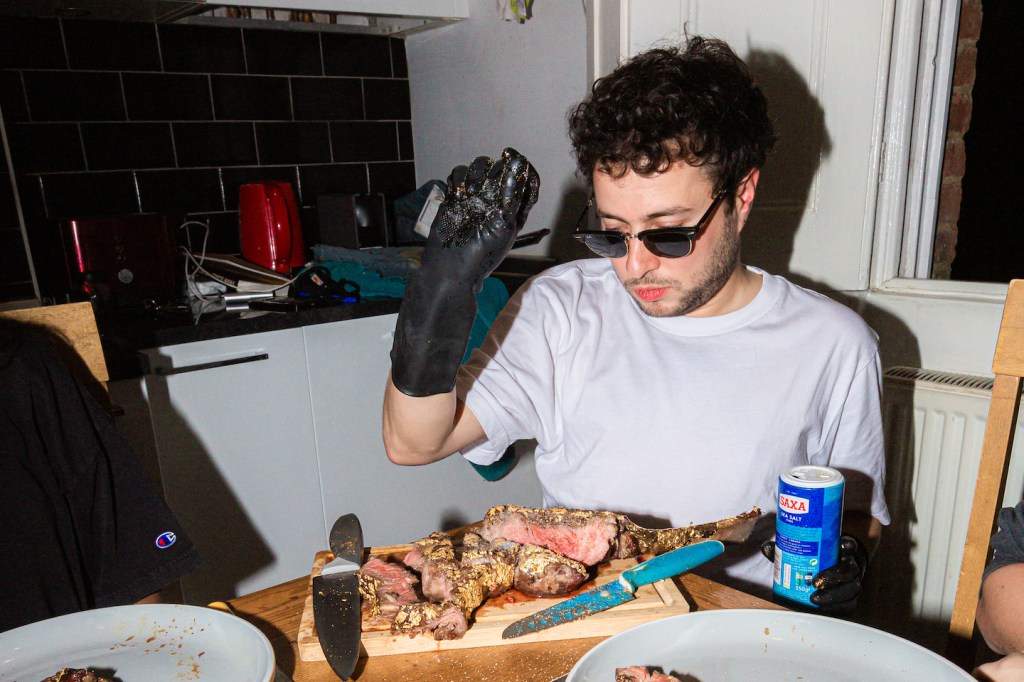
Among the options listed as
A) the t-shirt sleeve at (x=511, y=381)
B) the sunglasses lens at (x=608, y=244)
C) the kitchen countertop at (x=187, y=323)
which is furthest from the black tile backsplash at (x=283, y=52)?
the sunglasses lens at (x=608, y=244)

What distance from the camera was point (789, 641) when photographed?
2.09ft

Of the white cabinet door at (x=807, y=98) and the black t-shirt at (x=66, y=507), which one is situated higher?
the white cabinet door at (x=807, y=98)

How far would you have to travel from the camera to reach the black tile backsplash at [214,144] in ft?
7.43

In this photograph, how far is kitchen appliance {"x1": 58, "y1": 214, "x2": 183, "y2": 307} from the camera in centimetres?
189

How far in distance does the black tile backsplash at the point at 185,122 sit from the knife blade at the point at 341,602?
1450 mm

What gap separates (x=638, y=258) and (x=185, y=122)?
1.83 meters

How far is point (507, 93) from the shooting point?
2322 mm

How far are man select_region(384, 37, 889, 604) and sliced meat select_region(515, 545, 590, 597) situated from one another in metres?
0.30

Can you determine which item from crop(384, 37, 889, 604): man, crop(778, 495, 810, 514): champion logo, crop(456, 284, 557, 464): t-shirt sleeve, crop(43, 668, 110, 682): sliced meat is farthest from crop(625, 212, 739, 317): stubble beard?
crop(43, 668, 110, 682): sliced meat

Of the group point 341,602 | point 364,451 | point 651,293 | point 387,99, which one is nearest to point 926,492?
point 651,293

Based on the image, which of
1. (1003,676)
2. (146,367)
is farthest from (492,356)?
(146,367)

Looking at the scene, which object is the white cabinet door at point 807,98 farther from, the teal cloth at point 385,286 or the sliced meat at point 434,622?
the sliced meat at point 434,622

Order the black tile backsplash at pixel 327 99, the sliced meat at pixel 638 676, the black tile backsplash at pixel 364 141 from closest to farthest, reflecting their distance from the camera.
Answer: the sliced meat at pixel 638 676, the black tile backsplash at pixel 327 99, the black tile backsplash at pixel 364 141

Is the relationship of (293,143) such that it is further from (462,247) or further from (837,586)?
(837,586)
